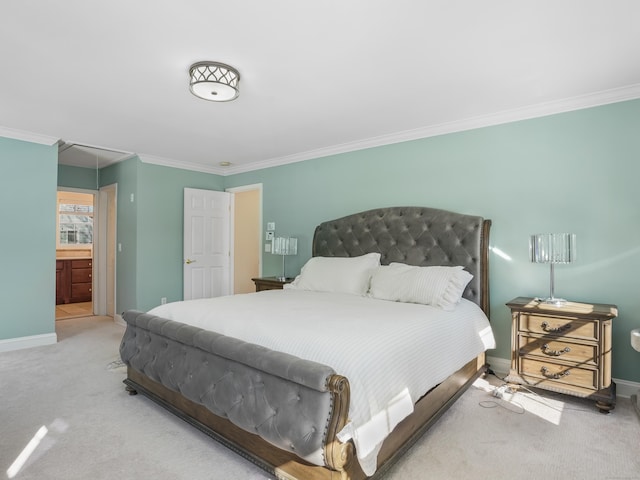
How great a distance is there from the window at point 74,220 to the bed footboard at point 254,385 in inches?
244

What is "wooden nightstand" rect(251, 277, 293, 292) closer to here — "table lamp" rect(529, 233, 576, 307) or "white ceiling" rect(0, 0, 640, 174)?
"white ceiling" rect(0, 0, 640, 174)

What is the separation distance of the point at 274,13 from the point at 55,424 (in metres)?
2.84

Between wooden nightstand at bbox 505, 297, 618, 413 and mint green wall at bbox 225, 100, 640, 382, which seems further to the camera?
mint green wall at bbox 225, 100, 640, 382

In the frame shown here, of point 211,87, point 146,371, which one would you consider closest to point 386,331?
point 146,371

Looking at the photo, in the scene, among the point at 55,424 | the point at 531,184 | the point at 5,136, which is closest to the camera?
the point at 55,424

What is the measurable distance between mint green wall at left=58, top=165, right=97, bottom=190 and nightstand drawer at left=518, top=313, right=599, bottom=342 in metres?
6.30

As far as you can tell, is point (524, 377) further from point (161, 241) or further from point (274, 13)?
point (161, 241)

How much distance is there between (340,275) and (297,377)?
2023 millimetres

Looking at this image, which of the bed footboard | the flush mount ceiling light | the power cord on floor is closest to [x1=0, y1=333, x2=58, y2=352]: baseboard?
the bed footboard

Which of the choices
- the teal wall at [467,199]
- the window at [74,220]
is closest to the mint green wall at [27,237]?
the teal wall at [467,199]

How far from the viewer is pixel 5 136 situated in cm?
399

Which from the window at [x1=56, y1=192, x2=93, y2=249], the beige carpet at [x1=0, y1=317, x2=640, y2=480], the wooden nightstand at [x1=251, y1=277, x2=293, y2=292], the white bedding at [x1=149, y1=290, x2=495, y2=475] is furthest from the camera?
the window at [x1=56, y1=192, x2=93, y2=249]

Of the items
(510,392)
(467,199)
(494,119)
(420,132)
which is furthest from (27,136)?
(510,392)

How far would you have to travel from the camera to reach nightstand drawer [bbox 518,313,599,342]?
2.61 meters
